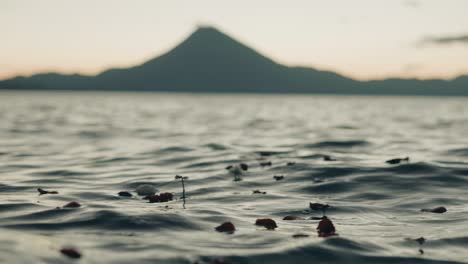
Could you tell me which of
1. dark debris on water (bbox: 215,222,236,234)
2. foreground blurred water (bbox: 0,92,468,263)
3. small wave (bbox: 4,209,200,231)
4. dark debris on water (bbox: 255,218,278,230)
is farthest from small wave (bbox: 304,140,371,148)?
dark debris on water (bbox: 215,222,236,234)

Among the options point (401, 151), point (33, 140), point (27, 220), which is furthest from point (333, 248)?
point (33, 140)

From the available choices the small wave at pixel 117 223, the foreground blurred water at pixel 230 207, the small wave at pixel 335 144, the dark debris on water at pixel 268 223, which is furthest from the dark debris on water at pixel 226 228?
the small wave at pixel 335 144

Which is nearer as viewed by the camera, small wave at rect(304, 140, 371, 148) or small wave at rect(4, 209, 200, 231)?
Answer: small wave at rect(4, 209, 200, 231)

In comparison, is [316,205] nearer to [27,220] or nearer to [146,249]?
[146,249]

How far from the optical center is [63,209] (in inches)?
299

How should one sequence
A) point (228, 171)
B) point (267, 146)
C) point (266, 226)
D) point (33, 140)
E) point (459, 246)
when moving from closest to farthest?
point (459, 246) → point (266, 226) → point (228, 171) → point (267, 146) → point (33, 140)

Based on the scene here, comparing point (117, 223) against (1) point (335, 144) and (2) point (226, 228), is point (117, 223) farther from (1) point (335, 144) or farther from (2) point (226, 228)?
(1) point (335, 144)

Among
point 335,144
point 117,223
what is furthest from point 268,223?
point 335,144

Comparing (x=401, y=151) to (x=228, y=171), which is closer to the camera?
(x=228, y=171)

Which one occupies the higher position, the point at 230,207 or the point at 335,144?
the point at 335,144

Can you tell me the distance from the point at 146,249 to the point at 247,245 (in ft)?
3.67

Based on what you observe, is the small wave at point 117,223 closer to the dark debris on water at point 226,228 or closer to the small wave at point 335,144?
the dark debris on water at point 226,228

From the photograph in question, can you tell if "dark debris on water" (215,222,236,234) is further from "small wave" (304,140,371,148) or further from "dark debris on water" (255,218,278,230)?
"small wave" (304,140,371,148)

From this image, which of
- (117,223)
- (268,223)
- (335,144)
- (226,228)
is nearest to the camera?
(226,228)
